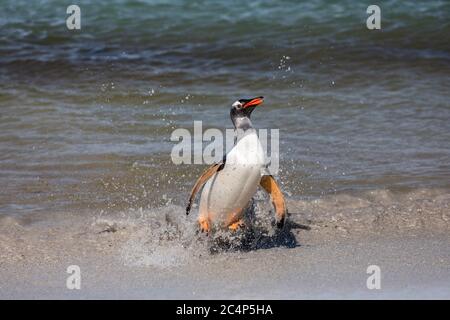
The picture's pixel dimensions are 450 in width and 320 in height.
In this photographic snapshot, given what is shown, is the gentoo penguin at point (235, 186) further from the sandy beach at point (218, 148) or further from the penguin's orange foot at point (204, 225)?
the sandy beach at point (218, 148)

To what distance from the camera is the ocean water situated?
282 inches

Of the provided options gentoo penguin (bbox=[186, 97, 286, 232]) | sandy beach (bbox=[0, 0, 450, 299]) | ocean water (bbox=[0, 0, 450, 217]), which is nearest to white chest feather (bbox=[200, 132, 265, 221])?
gentoo penguin (bbox=[186, 97, 286, 232])

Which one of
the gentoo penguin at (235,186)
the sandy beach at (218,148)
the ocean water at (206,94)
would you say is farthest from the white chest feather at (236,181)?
the ocean water at (206,94)

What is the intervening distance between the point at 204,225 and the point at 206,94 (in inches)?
172

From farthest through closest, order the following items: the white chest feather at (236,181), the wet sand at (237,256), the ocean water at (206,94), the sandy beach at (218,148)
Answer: the ocean water at (206,94)
the white chest feather at (236,181)
the sandy beach at (218,148)
the wet sand at (237,256)

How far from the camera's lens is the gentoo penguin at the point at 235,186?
551 centimetres

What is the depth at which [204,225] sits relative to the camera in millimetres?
5590

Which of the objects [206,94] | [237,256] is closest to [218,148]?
[206,94]

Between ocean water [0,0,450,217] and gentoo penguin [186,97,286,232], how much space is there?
109 centimetres

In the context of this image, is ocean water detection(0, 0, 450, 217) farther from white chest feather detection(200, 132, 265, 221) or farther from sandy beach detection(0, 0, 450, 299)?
white chest feather detection(200, 132, 265, 221)

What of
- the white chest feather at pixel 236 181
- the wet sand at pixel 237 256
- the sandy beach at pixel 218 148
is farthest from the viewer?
the white chest feather at pixel 236 181

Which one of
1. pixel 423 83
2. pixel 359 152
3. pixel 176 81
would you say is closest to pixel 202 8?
pixel 176 81

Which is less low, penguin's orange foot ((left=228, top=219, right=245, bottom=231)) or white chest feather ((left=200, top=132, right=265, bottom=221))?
white chest feather ((left=200, top=132, right=265, bottom=221))

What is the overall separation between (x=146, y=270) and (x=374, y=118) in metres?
4.33
